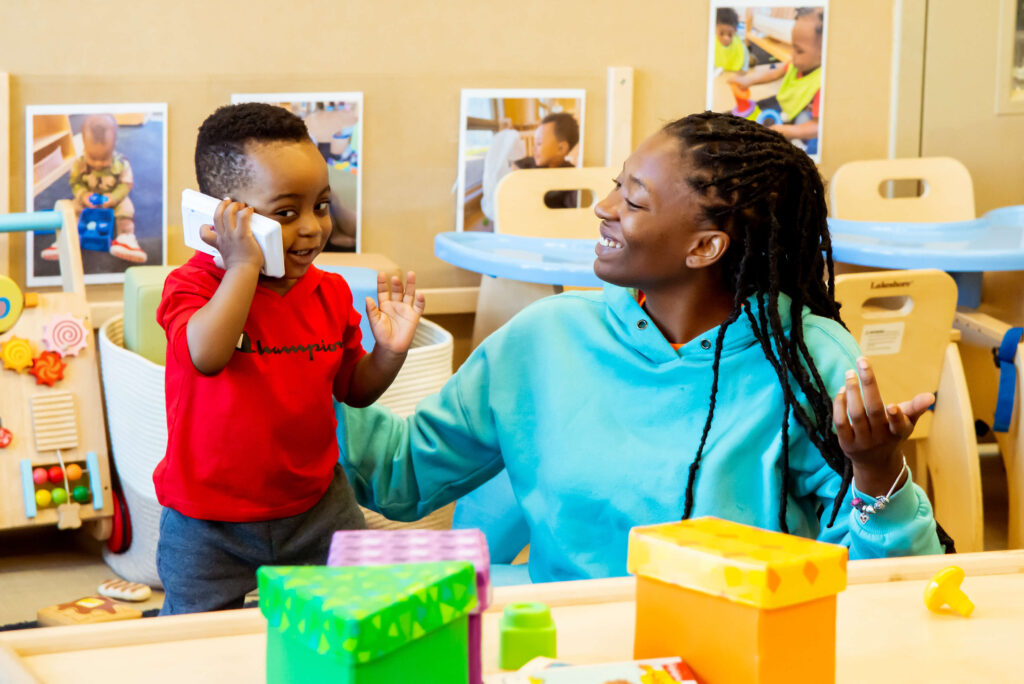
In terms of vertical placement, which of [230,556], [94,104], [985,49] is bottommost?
[230,556]

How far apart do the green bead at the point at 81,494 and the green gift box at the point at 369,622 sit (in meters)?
→ 2.07

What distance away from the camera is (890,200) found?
347 centimetres

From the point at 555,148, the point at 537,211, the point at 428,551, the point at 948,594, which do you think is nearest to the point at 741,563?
the point at 428,551

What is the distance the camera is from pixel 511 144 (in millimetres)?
3234

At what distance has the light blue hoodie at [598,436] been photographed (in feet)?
4.09

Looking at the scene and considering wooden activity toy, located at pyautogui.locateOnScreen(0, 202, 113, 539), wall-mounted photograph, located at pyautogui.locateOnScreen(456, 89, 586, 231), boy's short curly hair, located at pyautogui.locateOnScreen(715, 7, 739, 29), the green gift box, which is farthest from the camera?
boy's short curly hair, located at pyautogui.locateOnScreen(715, 7, 739, 29)

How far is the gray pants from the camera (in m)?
1.38

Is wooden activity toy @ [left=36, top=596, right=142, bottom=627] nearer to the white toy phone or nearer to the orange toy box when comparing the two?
the white toy phone

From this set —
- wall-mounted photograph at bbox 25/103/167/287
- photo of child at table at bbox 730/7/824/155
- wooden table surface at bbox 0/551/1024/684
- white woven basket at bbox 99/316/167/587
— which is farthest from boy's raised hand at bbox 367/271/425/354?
photo of child at table at bbox 730/7/824/155

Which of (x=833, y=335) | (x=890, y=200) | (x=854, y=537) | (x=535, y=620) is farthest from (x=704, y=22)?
(x=535, y=620)

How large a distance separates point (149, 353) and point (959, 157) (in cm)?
255

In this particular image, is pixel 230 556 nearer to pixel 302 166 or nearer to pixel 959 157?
pixel 302 166

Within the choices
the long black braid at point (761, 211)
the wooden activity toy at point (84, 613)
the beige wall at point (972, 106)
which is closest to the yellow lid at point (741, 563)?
the long black braid at point (761, 211)

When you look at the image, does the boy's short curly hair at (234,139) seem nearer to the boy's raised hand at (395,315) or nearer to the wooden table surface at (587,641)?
the boy's raised hand at (395,315)
